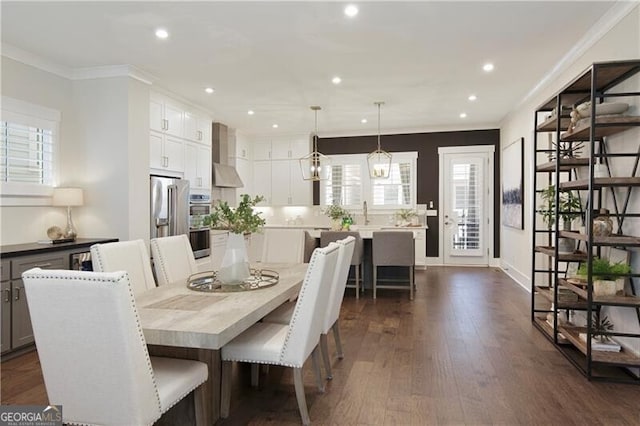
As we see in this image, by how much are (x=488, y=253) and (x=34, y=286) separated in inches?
302

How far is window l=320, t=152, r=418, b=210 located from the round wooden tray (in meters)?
5.28

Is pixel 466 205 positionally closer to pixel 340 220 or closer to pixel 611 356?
pixel 340 220

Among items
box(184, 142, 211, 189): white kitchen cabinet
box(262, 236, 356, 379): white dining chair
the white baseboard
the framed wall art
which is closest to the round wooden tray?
box(262, 236, 356, 379): white dining chair

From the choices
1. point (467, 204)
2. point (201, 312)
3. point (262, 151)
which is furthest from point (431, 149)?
point (201, 312)

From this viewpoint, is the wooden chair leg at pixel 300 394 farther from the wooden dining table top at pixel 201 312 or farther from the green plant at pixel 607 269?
the green plant at pixel 607 269

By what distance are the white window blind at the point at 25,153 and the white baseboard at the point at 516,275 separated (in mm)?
6227

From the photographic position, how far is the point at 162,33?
3486 millimetres

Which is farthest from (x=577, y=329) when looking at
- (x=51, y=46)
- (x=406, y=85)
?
(x=51, y=46)

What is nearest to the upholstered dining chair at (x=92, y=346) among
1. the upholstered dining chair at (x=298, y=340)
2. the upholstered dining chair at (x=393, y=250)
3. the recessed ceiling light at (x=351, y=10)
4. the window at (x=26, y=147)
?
the upholstered dining chair at (x=298, y=340)

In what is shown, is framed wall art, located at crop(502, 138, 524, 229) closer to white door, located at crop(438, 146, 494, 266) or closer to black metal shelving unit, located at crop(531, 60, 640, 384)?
white door, located at crop(438, 146, 494, 266)

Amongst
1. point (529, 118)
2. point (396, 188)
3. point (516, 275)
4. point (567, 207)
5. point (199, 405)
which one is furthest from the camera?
point (396, 188)

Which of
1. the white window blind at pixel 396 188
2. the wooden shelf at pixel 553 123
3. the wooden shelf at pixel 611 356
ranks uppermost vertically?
the wooden shelf at pixel 553 123

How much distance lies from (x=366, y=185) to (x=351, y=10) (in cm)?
536

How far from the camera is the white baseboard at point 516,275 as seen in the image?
18.9 feet
